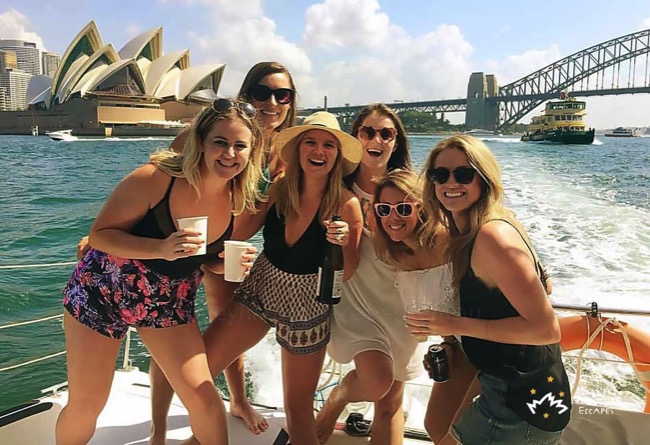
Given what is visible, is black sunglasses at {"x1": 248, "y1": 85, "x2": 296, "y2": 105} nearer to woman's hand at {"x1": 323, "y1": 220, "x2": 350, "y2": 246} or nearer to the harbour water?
woman's hand at {"x1": 323, "y1": 220, "x2": 350, "y2": 246}

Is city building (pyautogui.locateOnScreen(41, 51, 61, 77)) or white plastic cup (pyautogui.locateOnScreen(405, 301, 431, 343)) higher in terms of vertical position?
city building (pyautogui.locateOnScreen(41, 51, 61, 77))

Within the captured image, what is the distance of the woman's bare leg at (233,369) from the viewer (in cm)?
214

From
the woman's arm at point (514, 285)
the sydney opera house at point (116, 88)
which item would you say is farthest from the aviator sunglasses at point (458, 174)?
the sydney opera house at point (116, 88)

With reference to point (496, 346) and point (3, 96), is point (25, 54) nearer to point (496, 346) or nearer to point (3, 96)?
point (3, 96)

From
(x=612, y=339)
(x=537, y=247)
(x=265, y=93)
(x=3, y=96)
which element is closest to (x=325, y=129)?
(x=265, y=93)

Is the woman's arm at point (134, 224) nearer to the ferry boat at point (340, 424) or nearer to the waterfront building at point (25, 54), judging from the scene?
the ferry boat at point (340, 424)

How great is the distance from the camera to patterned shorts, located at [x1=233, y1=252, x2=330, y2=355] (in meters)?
1.95

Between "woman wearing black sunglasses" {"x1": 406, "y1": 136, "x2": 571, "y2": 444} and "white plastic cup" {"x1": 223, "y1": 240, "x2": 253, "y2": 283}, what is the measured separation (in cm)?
57

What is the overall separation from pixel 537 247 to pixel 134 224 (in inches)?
291

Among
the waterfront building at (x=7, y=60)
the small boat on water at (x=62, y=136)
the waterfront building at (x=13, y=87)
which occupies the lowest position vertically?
the small boat on water at (x=62, y=136)

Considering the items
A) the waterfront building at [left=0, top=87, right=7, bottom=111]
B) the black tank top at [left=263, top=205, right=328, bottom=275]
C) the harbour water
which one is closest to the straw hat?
the black tank top at [left=263, top=205, right=328, bottom=275]

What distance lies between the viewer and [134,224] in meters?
1.67

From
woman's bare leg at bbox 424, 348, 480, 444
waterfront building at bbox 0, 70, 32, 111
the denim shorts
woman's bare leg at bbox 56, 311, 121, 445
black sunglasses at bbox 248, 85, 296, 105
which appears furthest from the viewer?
waterfront building at bbox 0, 70, 32, 111

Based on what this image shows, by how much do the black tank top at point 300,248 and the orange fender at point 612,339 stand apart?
3.05ft
